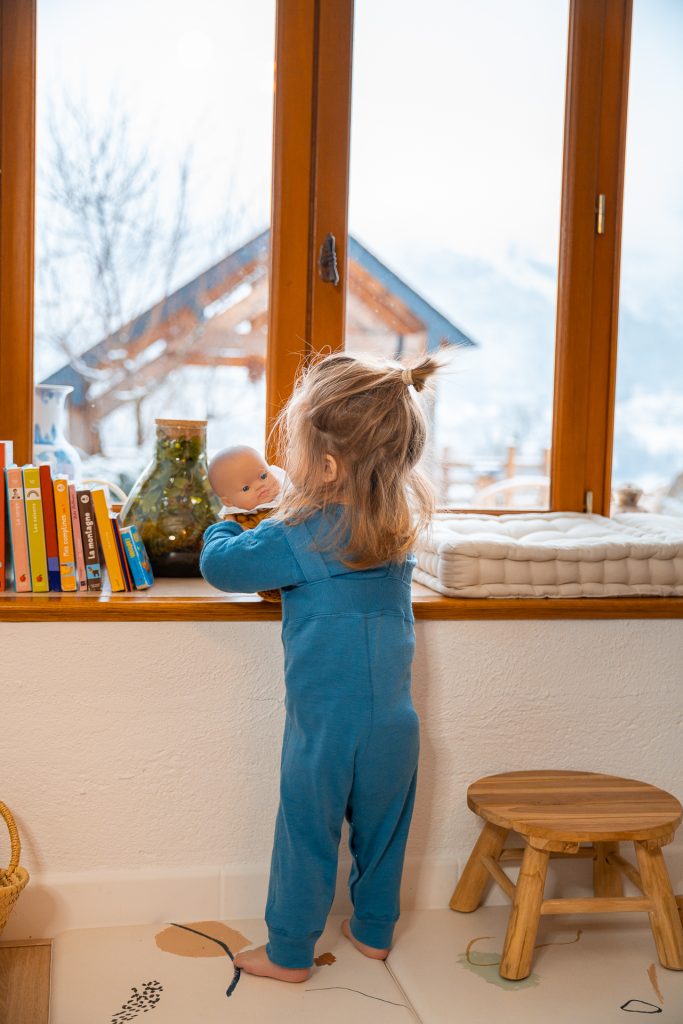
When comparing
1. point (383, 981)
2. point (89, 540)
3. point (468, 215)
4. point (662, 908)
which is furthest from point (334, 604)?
point (468, 215)

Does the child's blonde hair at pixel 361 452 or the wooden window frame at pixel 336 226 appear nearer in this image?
the child's blonde hair at pixel 361 452

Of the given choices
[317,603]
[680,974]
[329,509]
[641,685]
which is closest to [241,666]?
[317,603]

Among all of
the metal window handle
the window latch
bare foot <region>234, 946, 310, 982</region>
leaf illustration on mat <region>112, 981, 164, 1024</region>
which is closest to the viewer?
leaf illustration on mat <region>112, 981, 164, 1024</region>

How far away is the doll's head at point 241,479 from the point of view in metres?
1.65

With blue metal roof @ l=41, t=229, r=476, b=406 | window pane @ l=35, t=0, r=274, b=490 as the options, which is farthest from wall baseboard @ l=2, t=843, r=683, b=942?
blue metal roof @ l=41, t=229, r=476, b=406

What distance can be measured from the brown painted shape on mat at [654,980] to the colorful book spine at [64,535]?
1.12 meters

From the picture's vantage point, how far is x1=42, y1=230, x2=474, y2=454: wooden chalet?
81.3 inches

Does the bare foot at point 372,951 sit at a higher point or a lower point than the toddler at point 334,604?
lower

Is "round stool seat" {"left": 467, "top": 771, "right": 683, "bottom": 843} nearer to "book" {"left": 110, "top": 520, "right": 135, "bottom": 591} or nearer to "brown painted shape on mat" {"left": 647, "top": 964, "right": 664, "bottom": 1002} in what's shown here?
"brown painted shape on mat" {"left": 647, "top": 964, "right": 664, "bottom": 1002}

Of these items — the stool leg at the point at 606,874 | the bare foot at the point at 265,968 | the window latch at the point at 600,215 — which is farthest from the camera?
the window latch at the point at 600,215

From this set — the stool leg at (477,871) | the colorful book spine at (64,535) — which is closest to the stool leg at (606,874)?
the stool leg at (477,871)

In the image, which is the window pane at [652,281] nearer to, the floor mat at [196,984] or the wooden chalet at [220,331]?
the wooden chalet at [220,331]

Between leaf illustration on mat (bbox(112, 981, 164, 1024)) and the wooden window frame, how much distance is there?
0.73m

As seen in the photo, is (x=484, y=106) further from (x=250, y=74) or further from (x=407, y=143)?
(x=250, y=74)
